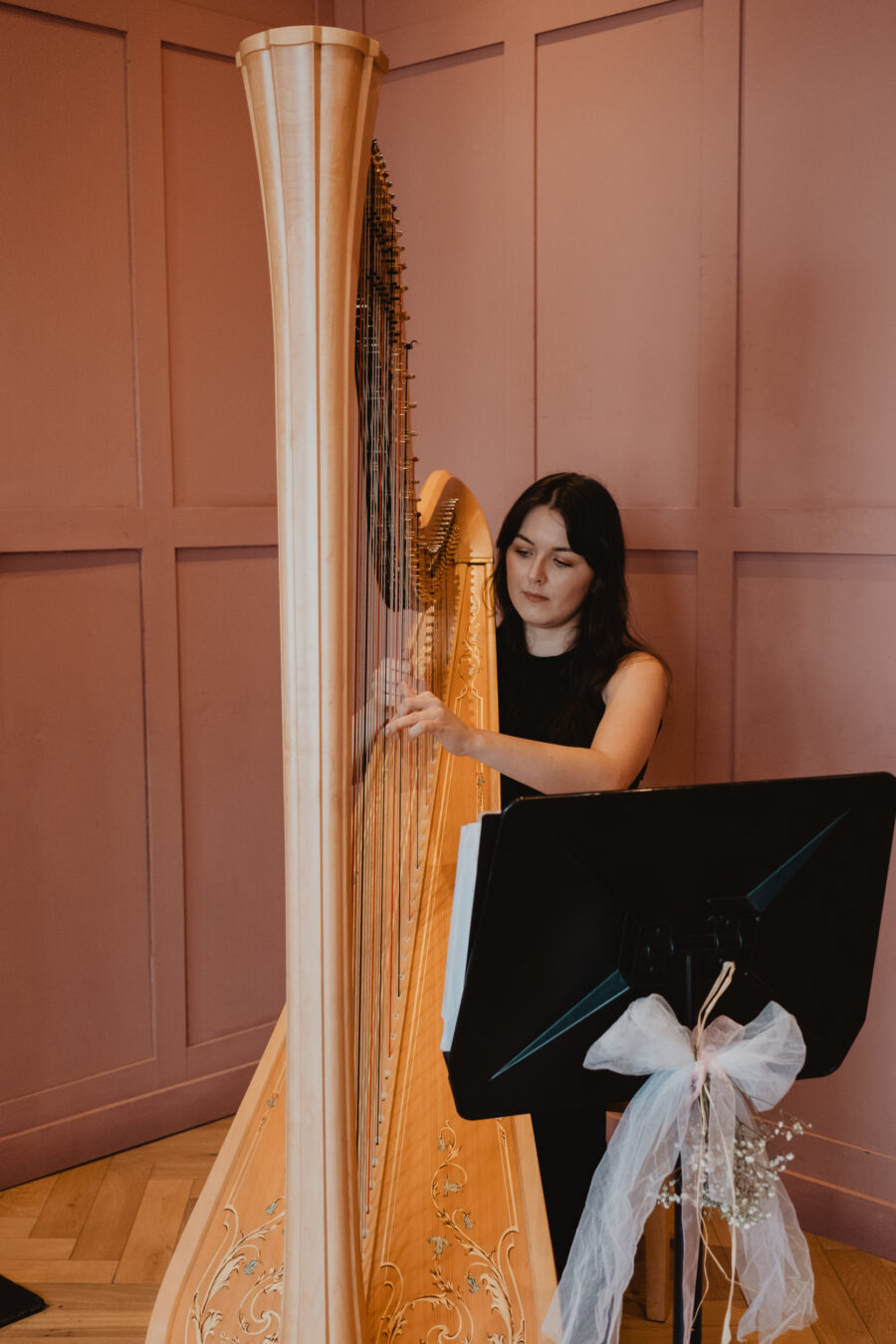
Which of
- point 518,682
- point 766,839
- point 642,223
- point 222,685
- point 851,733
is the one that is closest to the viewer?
point 766,839

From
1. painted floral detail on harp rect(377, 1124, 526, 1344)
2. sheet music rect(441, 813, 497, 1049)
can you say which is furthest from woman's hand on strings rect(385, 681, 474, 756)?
painted floral detail on harp rect(377, 1124, 526, 1344)

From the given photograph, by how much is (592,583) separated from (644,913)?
97 cm

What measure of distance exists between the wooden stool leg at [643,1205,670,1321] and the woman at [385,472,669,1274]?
0.62 feet

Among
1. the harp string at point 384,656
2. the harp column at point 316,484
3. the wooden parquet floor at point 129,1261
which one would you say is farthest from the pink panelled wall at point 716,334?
the harp column at point 316,484

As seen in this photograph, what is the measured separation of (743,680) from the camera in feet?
7.88

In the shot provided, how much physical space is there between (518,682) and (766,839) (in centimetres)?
101

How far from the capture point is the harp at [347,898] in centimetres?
86

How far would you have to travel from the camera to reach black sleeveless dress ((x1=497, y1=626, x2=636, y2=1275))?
73.4 inches

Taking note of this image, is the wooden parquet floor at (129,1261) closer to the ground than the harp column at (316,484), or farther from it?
closer to the ground

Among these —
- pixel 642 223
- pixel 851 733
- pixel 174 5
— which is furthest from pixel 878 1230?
pixel 174 5

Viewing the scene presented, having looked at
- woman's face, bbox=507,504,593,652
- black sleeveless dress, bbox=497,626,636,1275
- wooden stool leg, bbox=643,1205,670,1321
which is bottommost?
wooden stool leg, bbox=643,1205,670,1321

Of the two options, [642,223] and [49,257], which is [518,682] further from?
[49,257]

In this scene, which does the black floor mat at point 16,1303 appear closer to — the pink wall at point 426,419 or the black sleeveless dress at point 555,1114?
the pink wall at point 426,419

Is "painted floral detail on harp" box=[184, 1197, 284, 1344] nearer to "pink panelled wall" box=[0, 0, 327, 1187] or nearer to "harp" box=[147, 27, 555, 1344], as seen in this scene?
"harp" box=[147, 27, 555, 1344]
